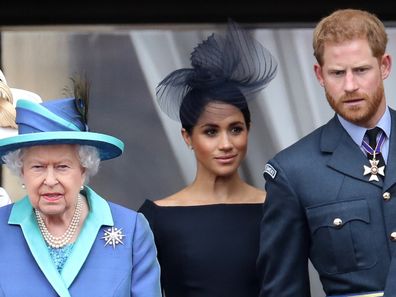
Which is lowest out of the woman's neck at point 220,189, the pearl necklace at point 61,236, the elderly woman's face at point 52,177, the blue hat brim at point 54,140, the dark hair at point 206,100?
the pearl necklace at point 61,236

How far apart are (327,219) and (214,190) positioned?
2.93 feet

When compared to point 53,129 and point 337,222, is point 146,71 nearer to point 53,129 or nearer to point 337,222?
point 53,129

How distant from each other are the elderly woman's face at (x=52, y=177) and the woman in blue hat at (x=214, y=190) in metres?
0.80

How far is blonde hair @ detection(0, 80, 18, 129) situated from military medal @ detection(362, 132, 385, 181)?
1299 millimetres

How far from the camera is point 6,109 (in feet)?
16.1

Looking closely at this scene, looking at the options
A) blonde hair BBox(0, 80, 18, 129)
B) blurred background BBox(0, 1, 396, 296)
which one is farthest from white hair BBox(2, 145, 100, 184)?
blurred background BBox(0, 1, 396, 296)

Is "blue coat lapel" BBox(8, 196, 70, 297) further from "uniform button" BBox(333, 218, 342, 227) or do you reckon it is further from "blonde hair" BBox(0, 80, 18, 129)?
"uniform button" BBox(333, 218, 342, 227)

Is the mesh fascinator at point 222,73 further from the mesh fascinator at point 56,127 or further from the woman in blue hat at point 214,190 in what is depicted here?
the mesh fascinator at point 56,127

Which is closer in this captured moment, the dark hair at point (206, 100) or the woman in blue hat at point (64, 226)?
the woman in blue hat at point (64, 226)

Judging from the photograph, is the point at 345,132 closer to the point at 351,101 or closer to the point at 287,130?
the point at 351,101

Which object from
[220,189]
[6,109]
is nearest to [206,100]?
[220,189]

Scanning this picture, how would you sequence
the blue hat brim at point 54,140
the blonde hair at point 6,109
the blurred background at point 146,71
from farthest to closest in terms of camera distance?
the blurred background at point 146,71 < the blonde hair at point 6,109 < the blue hat brim at point 54,140

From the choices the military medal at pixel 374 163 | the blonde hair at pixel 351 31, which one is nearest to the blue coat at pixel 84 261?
the military medal at pixel 374 163

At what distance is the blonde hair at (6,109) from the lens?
16.0 feet
